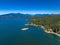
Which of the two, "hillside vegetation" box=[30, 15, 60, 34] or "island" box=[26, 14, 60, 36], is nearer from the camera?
"island" box=[26, 14, 60, 36]

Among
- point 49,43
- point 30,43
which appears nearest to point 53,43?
point 49,43

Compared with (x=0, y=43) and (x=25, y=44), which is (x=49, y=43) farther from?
(x=0, y=43)

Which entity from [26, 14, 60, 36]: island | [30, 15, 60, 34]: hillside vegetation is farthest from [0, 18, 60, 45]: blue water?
[30, 15, 60, 34]: hillside vegetation

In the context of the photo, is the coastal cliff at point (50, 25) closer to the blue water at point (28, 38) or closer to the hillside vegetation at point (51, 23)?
the hillside vegetation at point (51, 23)

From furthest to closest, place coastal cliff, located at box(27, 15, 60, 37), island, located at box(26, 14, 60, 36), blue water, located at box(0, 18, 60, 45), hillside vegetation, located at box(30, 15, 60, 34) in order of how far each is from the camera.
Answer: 1. hillside vegetation, located at box(30, 15, 60, 34)
2. island, located at box(26, 14, 60, 36)
3. coastal cliff, located at box(27, 15, 60, 37)
4. blue water, located at box(0, 18, 60, 45)

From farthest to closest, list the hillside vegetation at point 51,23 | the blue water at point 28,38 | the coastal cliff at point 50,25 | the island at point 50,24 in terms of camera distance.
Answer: the hillside vegetation at point 51,23 → the island at point 50,24 → the coastal cliff at point 50,25 → the blue water at point 28,38

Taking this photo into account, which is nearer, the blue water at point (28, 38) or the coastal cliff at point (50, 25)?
the blue water at point (28, 38)

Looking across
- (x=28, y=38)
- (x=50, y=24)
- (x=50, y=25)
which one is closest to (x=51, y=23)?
(x=50, y=24)

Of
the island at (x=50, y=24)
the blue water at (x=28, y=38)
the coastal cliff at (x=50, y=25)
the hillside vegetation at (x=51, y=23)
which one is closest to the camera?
the blue water at (x=28, y=38)

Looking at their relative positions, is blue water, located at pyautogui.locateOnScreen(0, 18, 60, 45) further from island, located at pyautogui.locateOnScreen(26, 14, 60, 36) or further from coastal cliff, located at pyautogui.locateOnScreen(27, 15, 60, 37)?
island, located at pyautogui.locateOnScreen(26, 14, 60, 36)

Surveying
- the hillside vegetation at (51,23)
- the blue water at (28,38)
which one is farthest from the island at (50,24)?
the blue water at (28,38)

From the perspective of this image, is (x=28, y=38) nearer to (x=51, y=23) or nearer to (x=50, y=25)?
(x=50, y=25)
